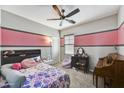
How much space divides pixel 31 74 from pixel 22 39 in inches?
18.7

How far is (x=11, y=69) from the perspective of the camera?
118cm

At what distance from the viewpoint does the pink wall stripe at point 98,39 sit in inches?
51.2

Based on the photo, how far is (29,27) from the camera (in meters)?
1.28

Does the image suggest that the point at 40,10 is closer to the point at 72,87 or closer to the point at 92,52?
the point at 92,52

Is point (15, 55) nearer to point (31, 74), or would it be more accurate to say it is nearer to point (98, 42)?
point (31, 74)

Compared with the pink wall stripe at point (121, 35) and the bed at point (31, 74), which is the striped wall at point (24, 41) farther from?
the pink wall stripe at point (121, 35)

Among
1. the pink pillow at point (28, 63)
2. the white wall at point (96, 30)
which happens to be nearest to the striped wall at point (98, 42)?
the white wall at point (96, 30)

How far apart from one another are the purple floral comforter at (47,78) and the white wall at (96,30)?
288 millimetres

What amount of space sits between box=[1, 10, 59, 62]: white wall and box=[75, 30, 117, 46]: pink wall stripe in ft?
1.13

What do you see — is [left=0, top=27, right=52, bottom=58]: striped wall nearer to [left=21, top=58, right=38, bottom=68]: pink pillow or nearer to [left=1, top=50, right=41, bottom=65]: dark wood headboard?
[left=1, top=50, right=41, bottom=65]: dark wood headboard

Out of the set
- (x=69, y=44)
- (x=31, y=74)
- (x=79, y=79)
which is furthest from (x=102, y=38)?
(x=31, y=74)
